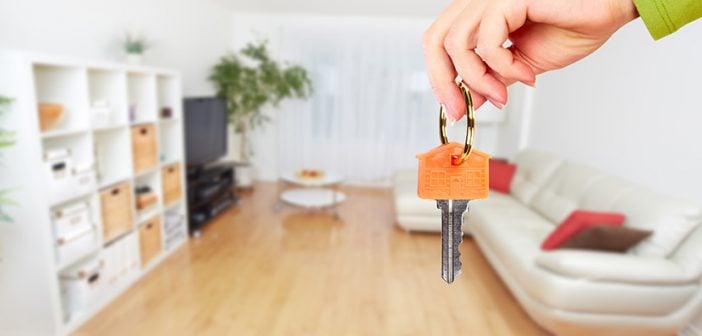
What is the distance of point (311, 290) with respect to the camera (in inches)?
101

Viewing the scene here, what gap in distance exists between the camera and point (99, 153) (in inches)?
98.0

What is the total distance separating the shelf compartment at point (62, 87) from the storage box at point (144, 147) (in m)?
0.47

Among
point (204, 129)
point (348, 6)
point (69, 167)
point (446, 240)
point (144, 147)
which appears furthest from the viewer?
point (348, 6)

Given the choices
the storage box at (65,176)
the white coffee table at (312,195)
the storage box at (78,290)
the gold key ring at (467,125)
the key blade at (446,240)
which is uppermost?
the gold key ring at (467,125)

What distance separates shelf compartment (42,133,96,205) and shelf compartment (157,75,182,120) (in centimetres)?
87

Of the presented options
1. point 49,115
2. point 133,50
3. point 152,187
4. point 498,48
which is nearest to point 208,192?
point 152,187

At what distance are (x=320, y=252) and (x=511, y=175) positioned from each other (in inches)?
73.8

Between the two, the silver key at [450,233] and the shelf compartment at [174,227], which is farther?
the shelf compartment at [174,227]

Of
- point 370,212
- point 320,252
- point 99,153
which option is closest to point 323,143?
point 370,212

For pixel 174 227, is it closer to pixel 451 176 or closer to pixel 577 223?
pixel 577 223

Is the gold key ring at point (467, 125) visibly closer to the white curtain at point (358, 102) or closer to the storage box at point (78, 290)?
the storage box at point (78, 290)

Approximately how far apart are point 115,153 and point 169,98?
2.61 feet

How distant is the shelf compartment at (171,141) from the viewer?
318 cm

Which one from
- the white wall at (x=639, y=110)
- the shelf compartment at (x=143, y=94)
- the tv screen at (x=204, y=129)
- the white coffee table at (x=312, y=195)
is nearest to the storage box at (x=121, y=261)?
the shelf compartment at (x=143, y=94)
